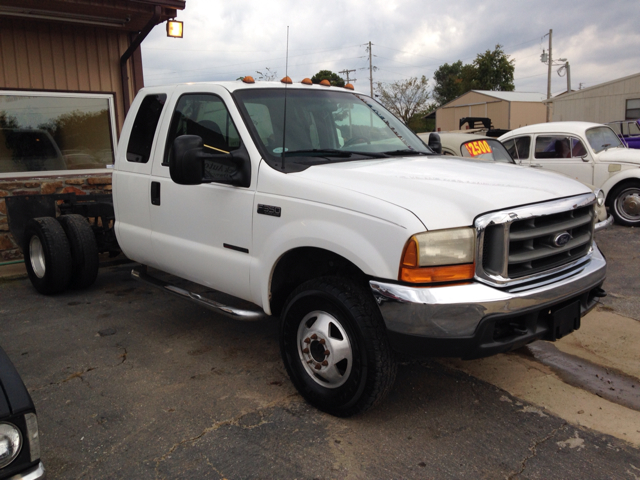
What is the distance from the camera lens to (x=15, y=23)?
7.55m

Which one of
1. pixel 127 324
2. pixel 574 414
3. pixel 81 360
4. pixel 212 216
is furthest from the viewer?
pixel 127 324

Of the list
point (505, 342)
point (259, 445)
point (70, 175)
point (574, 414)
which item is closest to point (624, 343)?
point (574, 414)

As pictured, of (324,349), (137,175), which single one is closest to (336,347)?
(324,349)

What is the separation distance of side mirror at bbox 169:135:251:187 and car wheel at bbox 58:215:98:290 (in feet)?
8.70

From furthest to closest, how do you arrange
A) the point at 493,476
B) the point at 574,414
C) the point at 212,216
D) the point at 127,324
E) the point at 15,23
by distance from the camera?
the point at 15,23 < the point at 127,324 < the point at 212,216 < the point at 574,414 < the point at 493,476

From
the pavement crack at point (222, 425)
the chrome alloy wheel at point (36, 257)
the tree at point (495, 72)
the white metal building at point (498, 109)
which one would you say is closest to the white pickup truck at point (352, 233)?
the pavement crack at point (222, 425)

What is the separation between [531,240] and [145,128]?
3282 millimetres

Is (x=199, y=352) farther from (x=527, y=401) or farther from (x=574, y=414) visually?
(x=574, y=414)

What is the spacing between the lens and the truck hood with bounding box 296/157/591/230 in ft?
9.04

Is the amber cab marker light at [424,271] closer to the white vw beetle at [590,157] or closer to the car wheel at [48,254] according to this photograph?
the car wheel at [48,254]

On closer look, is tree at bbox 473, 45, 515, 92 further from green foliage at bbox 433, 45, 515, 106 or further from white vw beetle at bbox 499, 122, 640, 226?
white vw beetle at bbox 499, 122, 640, 226

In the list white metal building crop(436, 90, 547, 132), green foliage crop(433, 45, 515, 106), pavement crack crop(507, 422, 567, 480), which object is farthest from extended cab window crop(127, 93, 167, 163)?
green foliage crop(433, 45, 515, 106)

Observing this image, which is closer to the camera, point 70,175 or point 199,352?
point 199,352

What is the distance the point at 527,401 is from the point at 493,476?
3.05 feet
